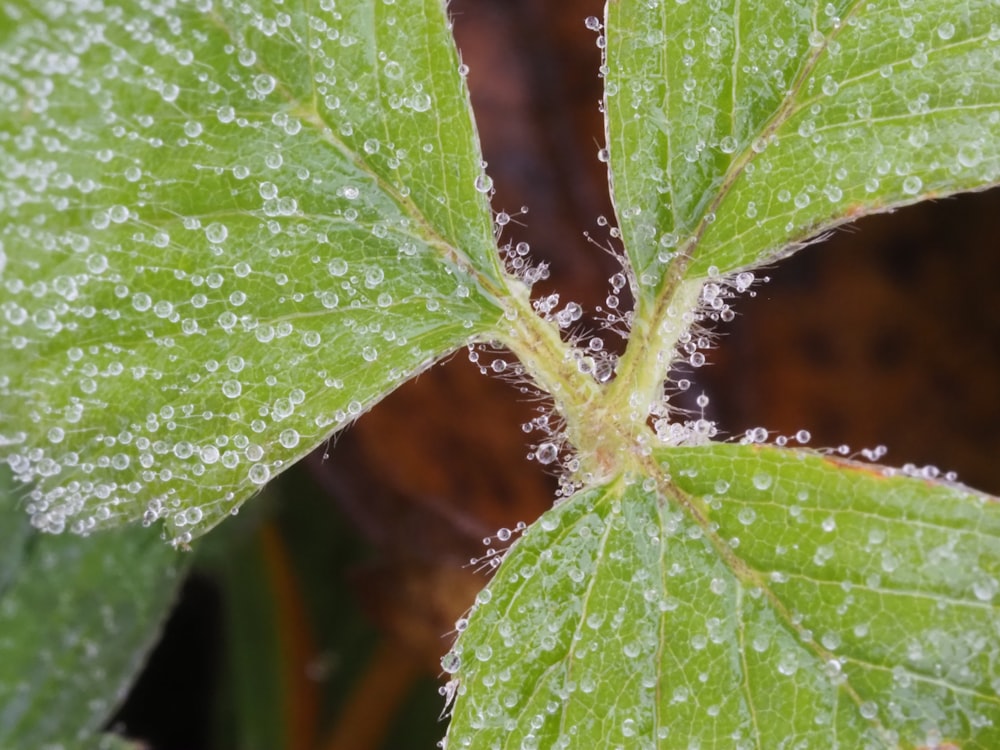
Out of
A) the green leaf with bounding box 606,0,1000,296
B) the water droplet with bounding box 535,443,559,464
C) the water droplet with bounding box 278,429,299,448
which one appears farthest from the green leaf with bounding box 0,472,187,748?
the green leaf with bounding box 606,0,1000,296

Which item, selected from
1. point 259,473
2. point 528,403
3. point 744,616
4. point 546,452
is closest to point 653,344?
point 546,452

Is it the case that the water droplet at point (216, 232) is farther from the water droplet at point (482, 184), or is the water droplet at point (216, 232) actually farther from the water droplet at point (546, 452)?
the water droplet at point (546, 452)

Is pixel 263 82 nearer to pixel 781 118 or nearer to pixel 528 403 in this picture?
pixel 781 118

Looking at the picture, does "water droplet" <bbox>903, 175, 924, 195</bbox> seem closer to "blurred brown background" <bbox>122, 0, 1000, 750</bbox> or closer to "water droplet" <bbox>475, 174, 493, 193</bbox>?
"water droplet" <bbox>475, 174, 493, 193</bbox>

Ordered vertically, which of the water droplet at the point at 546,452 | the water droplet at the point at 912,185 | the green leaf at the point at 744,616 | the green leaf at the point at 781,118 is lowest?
the green leaf at the point at 744,616

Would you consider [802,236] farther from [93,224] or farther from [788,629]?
[93,224]

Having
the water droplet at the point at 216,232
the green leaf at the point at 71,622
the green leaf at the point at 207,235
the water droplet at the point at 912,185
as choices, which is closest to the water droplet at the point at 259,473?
the green leaf at the point at 207,235

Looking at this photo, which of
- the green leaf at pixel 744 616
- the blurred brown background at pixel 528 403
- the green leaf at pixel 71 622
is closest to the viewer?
the green leaf at pixel 744 616
